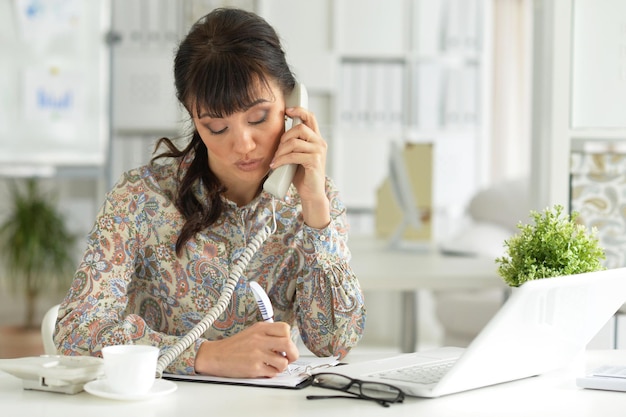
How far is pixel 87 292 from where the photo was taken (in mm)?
1417

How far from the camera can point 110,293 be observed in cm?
143

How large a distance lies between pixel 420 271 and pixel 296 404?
1652mm

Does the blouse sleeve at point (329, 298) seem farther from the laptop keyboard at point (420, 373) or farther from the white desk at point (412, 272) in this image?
the white desk at point (412, 272)

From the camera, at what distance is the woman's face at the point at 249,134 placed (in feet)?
4.76

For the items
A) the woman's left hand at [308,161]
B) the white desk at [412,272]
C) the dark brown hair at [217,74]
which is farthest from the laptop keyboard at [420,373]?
the white desk at [412,272]

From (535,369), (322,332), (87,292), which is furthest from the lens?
(322,332)

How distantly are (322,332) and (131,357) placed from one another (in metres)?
0.51

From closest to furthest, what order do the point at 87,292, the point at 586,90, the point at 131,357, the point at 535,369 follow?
the point at 131,357, the point at 535,369, the point at 87,292, the point at 586,90

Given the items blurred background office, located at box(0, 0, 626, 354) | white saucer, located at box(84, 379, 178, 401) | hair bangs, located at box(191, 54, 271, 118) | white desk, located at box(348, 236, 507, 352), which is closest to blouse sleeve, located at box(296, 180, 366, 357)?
hair bangs, located at box(191, 54, 271, 118)

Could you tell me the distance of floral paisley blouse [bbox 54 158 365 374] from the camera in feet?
5.00

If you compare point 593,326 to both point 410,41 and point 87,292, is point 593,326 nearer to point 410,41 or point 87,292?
point 87,292

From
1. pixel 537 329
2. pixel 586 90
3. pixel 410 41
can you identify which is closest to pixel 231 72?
pixel 537 329

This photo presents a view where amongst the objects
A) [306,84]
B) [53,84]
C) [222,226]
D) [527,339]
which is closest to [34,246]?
[53,84]

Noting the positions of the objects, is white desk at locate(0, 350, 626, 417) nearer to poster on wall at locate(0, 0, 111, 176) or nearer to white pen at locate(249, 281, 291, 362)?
white pen at locate(249, 281, 291, 362)
